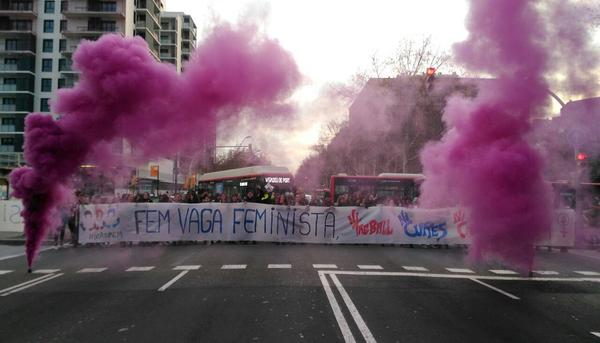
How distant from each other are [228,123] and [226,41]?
6.37 feet

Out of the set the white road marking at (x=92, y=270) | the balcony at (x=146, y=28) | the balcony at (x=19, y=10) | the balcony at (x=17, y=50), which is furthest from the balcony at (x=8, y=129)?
the white road marking at (x=92, y=270)

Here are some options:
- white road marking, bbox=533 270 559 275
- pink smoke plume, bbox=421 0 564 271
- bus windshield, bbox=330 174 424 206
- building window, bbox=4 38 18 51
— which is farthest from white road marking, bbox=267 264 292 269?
building window, bbox=4 38 18 51

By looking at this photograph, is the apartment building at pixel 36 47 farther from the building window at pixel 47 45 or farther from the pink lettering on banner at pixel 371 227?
the pink lettering on banner at pixel 371 227

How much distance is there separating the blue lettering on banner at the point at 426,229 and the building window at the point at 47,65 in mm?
65796

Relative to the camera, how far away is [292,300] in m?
7.27

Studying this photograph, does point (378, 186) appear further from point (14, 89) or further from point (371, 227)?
point (14, 89)

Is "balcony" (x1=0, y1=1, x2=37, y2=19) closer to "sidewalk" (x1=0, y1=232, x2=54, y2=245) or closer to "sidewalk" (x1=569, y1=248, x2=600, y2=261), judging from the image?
"sidewalk" (x1=0, y1=232, x2=54, y2=245)

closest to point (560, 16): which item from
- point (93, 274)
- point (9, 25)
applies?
point (93, 274)

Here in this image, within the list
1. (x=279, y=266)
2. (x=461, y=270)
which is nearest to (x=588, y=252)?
(x=461, y=270)

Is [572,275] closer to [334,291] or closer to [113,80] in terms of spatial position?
[334,291]

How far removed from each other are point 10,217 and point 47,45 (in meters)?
56.4

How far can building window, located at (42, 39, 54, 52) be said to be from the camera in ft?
221

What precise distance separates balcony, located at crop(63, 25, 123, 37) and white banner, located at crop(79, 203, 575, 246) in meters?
52.4

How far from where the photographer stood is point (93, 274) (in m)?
10.0
